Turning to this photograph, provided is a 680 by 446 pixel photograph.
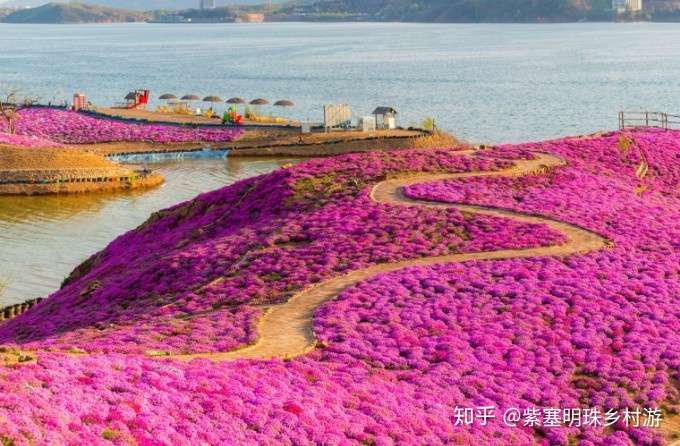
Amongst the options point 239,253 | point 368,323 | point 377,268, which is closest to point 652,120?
point 239,253

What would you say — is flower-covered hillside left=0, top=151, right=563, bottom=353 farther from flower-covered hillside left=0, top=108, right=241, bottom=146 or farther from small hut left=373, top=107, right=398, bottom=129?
small hut left=373, top=107, right=398, bottom=129

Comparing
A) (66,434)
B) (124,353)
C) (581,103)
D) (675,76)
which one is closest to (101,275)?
(124,353)

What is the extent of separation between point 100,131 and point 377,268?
7488 centimetres

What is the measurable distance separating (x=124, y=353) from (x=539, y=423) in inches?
426

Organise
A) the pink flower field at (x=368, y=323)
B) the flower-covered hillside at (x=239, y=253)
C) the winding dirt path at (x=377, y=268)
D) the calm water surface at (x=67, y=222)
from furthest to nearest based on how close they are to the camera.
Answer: the calm water surface at (x=67, y=222) → the flower-covered hillside at (x=239, y=253) → the winding dirt path at (x=377, y=268) → the pink flower field at (x=368, y=323)

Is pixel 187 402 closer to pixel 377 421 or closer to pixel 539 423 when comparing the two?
pixel 377 421

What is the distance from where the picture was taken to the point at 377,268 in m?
40.3

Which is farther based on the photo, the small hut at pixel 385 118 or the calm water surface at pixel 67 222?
the small hut at pixel 385 118

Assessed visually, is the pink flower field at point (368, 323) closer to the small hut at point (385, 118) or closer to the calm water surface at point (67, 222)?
the calm water surface at point (67, 222)

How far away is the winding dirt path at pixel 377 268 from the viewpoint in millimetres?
31141

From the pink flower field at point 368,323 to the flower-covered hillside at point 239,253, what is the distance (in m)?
0.12

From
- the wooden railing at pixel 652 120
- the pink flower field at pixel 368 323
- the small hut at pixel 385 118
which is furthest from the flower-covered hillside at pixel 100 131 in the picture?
the pink flower field at pixel 368 323

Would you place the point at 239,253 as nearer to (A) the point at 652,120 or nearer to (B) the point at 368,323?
(B) the point at 368,323

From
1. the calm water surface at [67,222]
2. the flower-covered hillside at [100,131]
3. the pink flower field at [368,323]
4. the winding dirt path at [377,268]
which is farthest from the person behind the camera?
the flower-covered hillside at [100,131]
